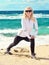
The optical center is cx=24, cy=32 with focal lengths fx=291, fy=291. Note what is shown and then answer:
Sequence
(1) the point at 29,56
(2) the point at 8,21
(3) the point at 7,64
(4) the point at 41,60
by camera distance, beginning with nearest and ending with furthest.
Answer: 1. (3) the point at 7,64
2. (4) the point at 41,60
3. (1) the point at 29,56
4. (2) the point at 8,21

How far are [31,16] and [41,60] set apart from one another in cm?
112

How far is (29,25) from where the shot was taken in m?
7.28

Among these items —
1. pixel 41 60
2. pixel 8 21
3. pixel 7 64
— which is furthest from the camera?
pixel 8 21

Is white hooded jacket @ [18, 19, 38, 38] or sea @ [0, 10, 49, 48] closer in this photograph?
white hooded jacket @ [18, 19, 38, 38]

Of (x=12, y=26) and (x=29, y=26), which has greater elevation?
(x=29, y=26)

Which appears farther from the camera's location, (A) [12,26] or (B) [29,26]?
(A) [12,26]

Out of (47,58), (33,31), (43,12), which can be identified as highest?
(33,31)

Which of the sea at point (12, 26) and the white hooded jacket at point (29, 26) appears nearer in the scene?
the white hooded jacket at point (29, 26)

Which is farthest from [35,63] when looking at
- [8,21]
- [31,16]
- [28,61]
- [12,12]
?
[12,12]

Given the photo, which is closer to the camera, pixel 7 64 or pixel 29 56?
pixel 7 64

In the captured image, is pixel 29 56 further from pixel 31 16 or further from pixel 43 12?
pixel 43 12

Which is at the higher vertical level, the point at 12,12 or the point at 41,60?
the point at 41,60

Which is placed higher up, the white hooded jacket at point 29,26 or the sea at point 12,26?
the white hooded jacket at point 29,26

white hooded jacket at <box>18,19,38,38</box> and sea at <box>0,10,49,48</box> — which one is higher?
white hooded jacket at <box>18,19,38,38</box>
